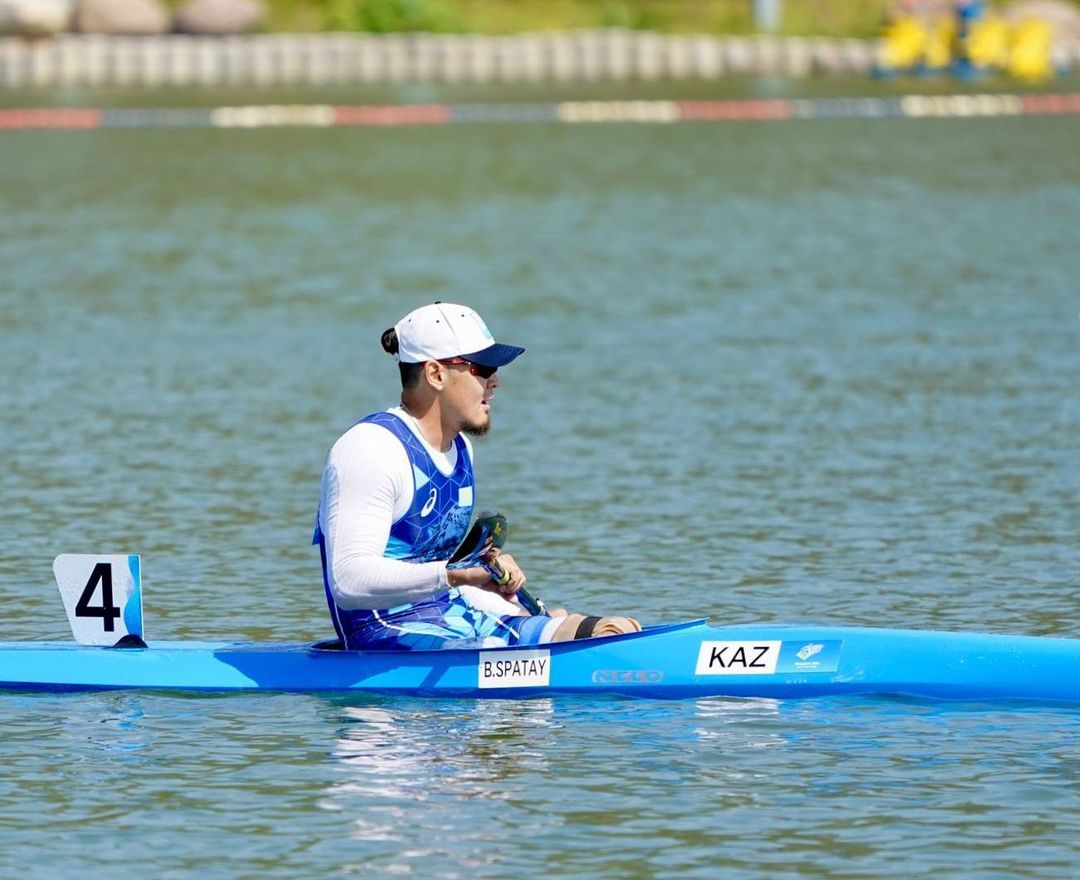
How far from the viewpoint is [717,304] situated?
21.2m

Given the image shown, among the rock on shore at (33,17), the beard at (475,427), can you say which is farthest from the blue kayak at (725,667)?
the rock on shore at (33,17)

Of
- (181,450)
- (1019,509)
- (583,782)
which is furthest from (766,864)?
(181,450)

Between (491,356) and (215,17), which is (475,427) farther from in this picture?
(215,17)

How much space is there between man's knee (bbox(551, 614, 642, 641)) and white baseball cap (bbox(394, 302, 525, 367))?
3.38 ft

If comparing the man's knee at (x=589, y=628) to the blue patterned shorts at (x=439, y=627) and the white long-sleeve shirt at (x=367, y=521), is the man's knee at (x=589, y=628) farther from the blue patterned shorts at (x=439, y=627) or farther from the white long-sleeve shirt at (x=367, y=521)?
the white long-sleeve shirt at (x=367, y=521)

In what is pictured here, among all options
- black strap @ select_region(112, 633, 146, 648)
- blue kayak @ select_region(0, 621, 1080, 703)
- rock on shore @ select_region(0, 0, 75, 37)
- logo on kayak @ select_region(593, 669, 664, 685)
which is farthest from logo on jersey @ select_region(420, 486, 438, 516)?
rock on shore @ select_region(0, 0, 75, 37)

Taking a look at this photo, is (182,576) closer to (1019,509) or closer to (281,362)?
(1019,509)

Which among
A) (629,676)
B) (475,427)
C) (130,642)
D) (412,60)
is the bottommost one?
(629,676)

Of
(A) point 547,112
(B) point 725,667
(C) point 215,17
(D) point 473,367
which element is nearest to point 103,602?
(D) point 473,367

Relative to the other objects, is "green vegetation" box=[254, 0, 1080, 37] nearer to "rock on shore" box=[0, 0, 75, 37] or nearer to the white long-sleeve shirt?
"rock on shore" box=[0, 0, 75, 37]

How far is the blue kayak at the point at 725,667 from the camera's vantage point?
9227mm

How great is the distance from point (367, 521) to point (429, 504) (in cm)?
29

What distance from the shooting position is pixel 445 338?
8.87 metres

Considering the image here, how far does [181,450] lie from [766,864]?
26.9 ft
